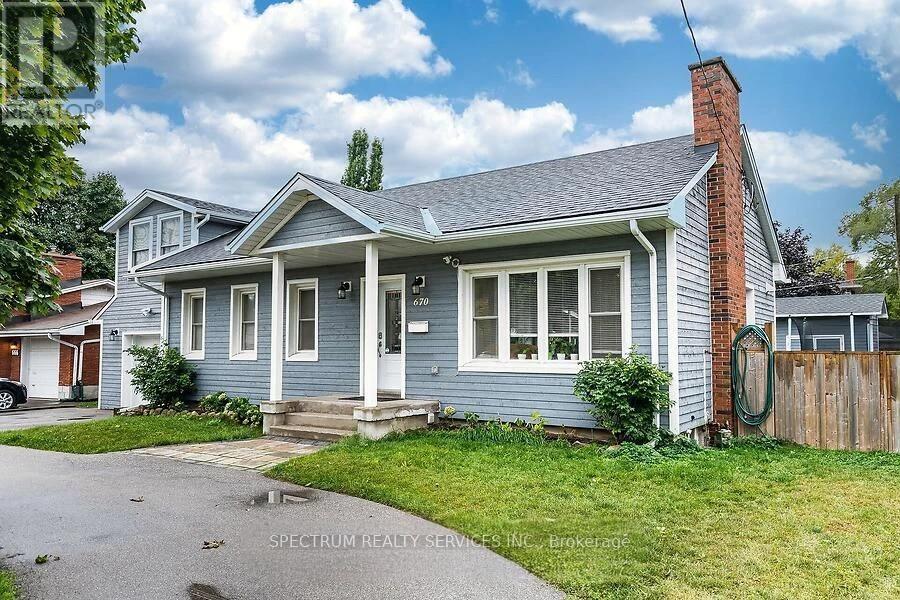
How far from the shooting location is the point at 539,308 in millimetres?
Result: 8938

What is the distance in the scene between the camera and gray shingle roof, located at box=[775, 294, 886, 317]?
22938 millimetres

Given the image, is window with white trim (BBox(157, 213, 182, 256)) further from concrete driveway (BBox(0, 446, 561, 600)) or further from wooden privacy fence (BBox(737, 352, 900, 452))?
wooden privacy fence (BBox(737, 352, 900, 452))

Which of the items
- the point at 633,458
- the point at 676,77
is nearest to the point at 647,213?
the point at 633,458

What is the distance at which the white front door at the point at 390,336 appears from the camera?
1043 cm

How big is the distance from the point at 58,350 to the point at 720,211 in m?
20.2

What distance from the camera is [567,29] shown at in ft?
43.3

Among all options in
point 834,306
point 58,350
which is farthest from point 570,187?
point 834,306

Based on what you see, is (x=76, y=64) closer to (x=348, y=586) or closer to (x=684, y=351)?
(x=348, y=586)

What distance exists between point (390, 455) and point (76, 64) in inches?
204

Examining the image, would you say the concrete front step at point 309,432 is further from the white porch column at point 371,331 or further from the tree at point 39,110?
the tree at point 39,110

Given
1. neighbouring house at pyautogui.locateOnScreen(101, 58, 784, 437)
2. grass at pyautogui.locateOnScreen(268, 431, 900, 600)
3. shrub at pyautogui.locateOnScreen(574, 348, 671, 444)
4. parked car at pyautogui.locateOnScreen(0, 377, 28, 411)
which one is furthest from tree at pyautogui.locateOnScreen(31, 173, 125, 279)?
shrub at pyautogui.locateOnScreen(574, 348, 671, 444)

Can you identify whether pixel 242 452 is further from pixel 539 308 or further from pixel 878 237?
pixel 878 237

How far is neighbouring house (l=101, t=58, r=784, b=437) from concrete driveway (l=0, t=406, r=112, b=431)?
503 centimetres

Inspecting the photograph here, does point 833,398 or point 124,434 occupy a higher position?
point 833,398
